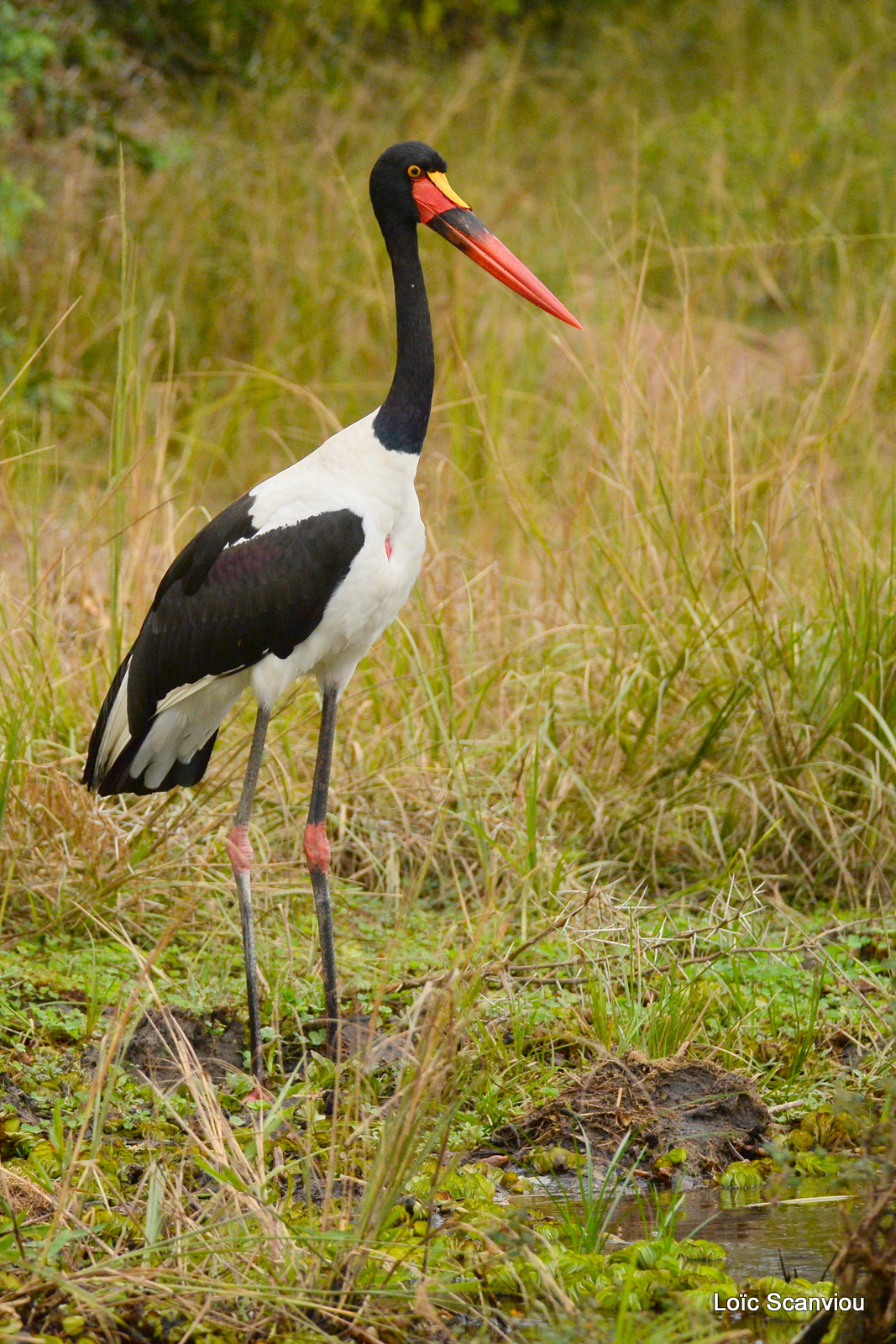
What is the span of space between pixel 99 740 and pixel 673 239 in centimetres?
543

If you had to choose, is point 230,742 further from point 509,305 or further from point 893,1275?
point 509,305

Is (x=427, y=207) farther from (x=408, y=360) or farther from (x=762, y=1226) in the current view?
(x=762, y=1226)

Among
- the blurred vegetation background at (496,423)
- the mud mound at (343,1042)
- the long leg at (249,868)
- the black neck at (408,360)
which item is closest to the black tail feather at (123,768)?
the blurred vegetation background at (496,423)

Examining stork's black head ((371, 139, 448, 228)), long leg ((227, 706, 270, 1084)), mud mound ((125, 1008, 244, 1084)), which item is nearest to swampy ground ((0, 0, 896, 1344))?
mud mound ((125, 1008, 244, 1084))

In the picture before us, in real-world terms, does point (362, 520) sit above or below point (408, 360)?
below

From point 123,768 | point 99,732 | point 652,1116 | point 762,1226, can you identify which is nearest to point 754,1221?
point 762,1226

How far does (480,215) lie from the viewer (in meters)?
7.54

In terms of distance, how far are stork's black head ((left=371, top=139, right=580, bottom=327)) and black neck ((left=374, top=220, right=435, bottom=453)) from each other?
0.07 feet

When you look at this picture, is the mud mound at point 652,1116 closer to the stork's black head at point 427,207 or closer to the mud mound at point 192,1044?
the mud mound at point 192,1044

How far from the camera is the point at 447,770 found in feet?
14.6

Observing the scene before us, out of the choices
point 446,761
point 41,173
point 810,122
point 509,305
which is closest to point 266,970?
point 446,761

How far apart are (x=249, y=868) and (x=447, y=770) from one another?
0.91 m

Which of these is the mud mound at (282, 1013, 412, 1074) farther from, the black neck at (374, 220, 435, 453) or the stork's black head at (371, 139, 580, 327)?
the stork's black head at (371, 139, 580, 327)

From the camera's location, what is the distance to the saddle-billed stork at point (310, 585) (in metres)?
3.48
